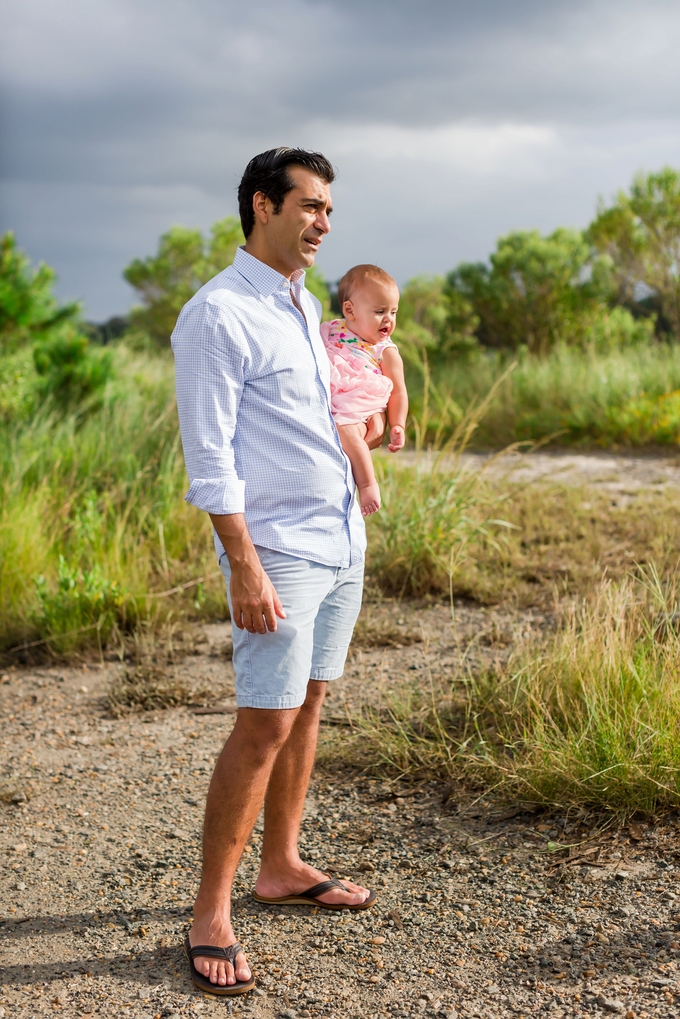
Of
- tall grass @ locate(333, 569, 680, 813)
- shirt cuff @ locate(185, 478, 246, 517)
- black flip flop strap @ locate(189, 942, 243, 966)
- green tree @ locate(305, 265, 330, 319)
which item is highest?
green tree @ locate(305, 265, 330, 319)

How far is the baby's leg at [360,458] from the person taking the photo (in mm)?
2520

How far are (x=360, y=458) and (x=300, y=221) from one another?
63 cm

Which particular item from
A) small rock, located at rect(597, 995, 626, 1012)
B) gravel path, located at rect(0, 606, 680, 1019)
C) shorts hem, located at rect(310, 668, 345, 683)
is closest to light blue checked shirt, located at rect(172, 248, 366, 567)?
shorts hem, located at rect(310, 668, 345, 683)

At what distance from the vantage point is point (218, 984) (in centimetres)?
239

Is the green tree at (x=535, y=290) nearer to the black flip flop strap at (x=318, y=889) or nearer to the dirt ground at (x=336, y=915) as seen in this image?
the dirt ground at (x=336, y=915)

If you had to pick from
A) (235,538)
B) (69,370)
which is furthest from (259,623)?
(69,370)

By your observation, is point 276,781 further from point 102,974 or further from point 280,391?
point 280,391

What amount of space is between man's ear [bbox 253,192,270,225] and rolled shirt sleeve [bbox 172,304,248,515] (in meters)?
0.30

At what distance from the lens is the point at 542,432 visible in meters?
10.9

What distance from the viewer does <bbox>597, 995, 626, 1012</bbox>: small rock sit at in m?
2.29

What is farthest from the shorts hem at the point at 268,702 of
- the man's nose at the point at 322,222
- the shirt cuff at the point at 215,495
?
the man's nose at the point at 322,222

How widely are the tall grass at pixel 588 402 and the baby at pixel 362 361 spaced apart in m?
7.56

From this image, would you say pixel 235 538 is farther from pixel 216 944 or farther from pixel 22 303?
pixel 22 303

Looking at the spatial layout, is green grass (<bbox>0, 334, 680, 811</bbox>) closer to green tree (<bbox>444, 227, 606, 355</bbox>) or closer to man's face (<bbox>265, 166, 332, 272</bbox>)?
man's face (<bbox>265, 166, 332, 272</bbox>)
